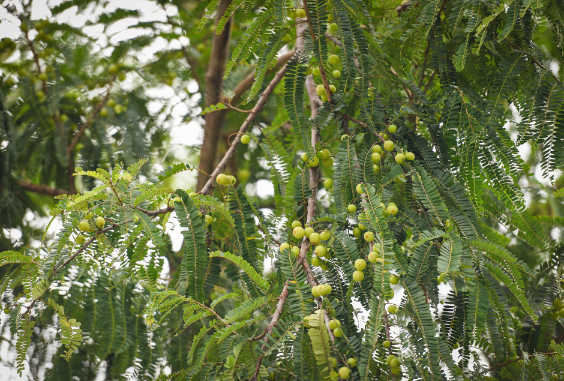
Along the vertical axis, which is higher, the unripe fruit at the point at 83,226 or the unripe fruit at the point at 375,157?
the unripe fruit at the point at 375,157

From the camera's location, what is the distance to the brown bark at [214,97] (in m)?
2.90

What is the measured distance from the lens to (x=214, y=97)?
2920mm

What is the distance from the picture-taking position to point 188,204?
1.13 m

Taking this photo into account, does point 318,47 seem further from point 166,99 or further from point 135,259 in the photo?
point 166,99

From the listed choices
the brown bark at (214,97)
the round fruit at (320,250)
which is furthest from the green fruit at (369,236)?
the brown bark at (214,97)

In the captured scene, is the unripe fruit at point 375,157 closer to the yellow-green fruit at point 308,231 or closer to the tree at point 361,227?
the tree at point 361,227

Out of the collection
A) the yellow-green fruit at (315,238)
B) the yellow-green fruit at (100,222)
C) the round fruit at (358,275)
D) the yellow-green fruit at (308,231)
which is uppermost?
the yellow-green fruit at (100,222)

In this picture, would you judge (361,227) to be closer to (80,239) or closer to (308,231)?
(308,231)

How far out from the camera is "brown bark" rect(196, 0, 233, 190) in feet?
9.52

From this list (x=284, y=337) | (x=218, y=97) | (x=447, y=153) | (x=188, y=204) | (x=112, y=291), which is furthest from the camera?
(x=218, y=97)

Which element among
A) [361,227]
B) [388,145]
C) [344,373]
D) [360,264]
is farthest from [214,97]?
[344,373]

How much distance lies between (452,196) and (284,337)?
594mm

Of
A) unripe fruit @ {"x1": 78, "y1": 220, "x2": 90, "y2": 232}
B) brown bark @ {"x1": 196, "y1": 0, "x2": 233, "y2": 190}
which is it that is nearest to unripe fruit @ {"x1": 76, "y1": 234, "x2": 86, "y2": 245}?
unripe fruit @ {"x1": 78, "y1": 220, "x2": 90, "y2": 232}

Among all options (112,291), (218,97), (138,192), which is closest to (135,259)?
(138,192)
